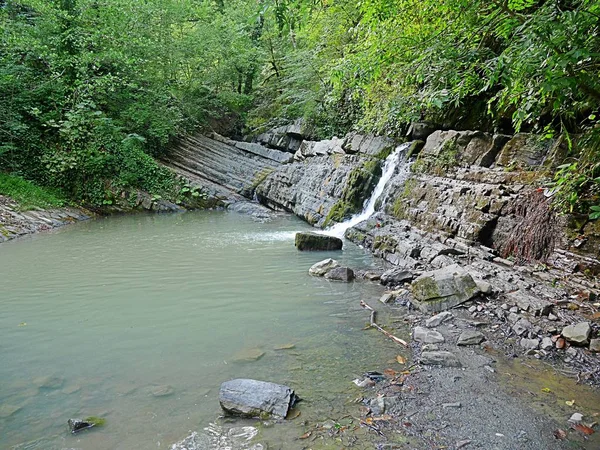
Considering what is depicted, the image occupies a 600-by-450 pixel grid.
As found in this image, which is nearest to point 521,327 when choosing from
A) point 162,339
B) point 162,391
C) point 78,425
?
point 162,391

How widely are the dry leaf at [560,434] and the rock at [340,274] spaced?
15.3 feet

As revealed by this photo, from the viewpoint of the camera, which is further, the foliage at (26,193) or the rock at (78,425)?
the foliage at (26,193)

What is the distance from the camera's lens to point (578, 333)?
4.57 metres

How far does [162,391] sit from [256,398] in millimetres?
990

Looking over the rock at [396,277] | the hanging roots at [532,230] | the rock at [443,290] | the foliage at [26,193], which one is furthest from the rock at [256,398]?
the foliage at [26,193]

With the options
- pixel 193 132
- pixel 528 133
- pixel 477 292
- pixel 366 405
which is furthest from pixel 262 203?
pixel 366 405

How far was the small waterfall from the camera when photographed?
12383mm

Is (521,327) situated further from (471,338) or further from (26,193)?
(26,193)

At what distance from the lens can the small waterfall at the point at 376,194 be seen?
12383 millimetres

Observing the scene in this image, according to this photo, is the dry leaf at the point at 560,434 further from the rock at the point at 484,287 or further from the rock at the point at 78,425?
the rock at the point at 78,425

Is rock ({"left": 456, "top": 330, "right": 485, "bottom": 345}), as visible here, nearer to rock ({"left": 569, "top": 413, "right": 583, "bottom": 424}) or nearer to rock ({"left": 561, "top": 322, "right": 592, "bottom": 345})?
rock ({"left": 561, "top": 322, "right": 592, "bottom": 345})

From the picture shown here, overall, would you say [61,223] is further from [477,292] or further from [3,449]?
[477,292]

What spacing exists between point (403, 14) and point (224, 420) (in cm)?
715

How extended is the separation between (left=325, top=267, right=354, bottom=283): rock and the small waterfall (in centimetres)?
434
